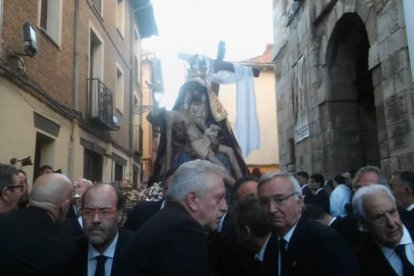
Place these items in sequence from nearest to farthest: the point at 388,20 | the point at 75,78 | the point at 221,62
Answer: the point at 388,20 → the point at 221,62 → the point at 75,78

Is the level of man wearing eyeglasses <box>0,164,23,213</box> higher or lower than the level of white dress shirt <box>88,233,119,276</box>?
higher

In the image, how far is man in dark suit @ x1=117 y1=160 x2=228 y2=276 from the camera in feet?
5.97

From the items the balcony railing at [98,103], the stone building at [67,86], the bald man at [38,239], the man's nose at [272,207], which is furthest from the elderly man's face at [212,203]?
the balcony railing at [98,103]

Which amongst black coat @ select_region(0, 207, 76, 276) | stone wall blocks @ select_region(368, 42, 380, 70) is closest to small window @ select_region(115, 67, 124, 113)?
stone wall blocks @ select_region(368, 42, 380, 70)

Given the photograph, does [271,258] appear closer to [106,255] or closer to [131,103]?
[106,255]

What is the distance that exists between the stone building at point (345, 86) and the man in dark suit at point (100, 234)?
4965mm

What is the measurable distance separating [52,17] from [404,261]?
9.11 m

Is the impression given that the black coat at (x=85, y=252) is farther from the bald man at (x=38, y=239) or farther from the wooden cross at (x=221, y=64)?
the wooden cross at (x=221, y=64)

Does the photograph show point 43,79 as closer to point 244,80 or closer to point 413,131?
point 244,80

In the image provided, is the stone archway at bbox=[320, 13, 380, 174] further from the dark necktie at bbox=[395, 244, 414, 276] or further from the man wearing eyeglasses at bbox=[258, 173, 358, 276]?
the man wearing eyeglasses at bbox=[258, 173, 358, 276]

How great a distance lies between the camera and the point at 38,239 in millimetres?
2363

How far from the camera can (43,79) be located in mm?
9008

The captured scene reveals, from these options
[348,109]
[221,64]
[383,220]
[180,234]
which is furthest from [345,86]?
[180,234]

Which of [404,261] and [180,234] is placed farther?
[404,261]
